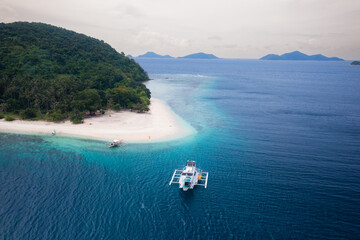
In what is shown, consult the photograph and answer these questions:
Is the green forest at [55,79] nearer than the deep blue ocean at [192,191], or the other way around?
the deep blue ocean at [192,191]

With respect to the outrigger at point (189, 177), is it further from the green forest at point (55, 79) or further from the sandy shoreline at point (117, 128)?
the green forest at point (55, 79)

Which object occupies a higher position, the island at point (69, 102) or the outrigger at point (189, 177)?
the island at point (69, 102)

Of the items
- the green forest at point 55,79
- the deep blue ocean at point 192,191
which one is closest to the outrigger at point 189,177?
the deep blue ocean at point 192,191

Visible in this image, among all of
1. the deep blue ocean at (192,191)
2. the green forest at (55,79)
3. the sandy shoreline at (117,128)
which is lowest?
the deep blue ocean at (192,191)

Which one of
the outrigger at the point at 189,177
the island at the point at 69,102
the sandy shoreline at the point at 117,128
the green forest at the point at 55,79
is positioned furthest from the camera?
the green forest at the point at 55,79

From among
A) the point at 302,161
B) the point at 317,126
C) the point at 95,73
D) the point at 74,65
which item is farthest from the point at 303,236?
the point at 74,65

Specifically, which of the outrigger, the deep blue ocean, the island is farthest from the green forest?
the outrigger

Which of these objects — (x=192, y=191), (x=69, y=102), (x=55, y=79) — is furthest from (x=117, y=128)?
(x=55, y=79)
